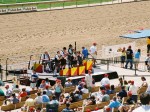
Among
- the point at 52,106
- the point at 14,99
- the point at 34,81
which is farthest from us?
the point at 34,81

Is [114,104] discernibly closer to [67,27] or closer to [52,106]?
[52,106]

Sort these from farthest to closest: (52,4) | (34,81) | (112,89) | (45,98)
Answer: (52,4) → (34,81) → (112,89) → (45,98)

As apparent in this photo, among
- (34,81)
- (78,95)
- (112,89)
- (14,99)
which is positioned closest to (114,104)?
(78,95)

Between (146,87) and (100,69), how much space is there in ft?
20.5

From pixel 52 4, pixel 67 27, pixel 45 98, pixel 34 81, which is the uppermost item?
pixel 52 4

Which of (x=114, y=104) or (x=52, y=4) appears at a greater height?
(x=52, y=4)

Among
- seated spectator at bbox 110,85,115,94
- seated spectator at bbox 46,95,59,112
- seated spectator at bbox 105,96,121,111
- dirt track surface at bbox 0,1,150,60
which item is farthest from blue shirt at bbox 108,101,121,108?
dirt track surface at bbox 0,1,150,60

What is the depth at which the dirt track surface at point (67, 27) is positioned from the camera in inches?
1294

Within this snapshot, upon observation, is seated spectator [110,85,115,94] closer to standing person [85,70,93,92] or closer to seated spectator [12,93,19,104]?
standing person [85,70,93,92]

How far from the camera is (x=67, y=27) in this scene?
38.3 meters

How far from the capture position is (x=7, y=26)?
1470 inches

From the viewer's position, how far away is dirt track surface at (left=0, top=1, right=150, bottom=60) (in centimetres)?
3288

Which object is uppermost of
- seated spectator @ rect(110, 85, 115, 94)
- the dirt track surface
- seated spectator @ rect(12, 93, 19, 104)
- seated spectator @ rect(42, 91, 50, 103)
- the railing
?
the railing

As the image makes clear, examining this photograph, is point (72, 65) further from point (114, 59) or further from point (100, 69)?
point (114, 59)
